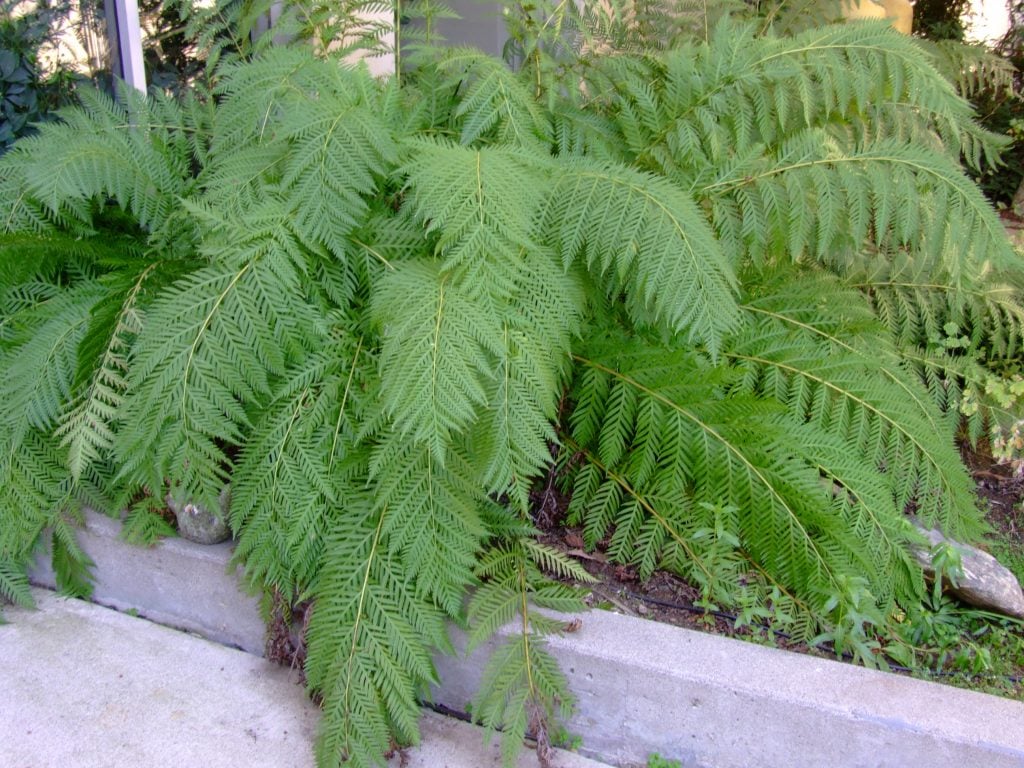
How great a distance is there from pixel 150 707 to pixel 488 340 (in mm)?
1128

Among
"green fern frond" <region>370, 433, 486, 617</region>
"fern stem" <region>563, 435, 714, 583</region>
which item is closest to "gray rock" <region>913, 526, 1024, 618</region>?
"fern stem" <region>563, 435, 714, 583</region>

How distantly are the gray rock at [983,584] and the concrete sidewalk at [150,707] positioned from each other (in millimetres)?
976

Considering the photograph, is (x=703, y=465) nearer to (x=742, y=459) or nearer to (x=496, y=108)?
(x=742, y=459)

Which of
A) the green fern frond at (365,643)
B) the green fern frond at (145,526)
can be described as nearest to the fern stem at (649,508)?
the green fern frond at (365,643)

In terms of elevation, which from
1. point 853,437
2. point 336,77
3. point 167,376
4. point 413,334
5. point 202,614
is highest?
point 336,77

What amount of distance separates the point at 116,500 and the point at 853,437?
181cm

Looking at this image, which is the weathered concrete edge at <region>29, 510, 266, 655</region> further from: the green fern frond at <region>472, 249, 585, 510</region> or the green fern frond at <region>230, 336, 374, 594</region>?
the green fern frond at <region>472, 249, 585, 510</region>

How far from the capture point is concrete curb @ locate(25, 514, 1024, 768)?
1.64 meters

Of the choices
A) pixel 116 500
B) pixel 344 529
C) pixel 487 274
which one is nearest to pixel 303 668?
pixel 344 529

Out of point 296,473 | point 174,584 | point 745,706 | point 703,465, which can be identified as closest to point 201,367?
point 296,473

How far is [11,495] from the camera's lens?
6.57 ft

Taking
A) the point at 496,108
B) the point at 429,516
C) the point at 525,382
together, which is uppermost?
the point at 496,108

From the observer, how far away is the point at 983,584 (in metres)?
2.04

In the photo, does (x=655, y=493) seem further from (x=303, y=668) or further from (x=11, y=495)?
(x=11, y=495)
